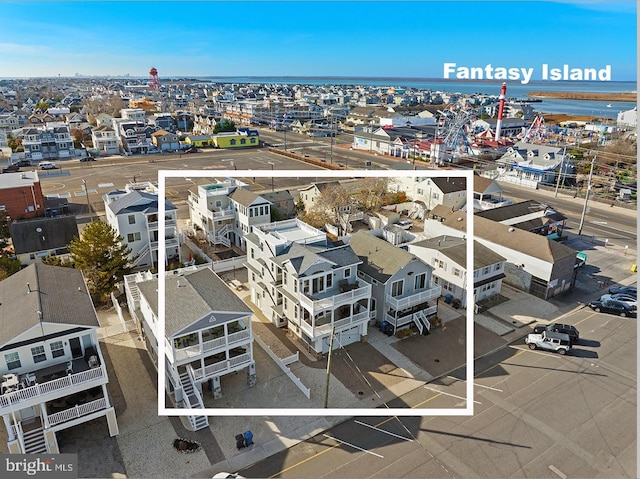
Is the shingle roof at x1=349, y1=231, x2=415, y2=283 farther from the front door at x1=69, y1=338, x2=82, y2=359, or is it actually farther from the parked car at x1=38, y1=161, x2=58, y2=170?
the parked car at x1=38, y1=161, x2=58, y2=170

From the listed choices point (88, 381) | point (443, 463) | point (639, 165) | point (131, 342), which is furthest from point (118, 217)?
point (639, 165)

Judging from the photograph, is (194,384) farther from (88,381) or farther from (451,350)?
(451,350)

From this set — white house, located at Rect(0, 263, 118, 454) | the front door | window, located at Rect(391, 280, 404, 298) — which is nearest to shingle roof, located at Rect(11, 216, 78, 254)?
white house, located at Rect(0, 263, 118, 454)

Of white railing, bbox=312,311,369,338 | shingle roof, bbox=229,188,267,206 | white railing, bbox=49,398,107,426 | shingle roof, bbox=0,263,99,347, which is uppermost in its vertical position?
shingle roof, bbox=229,188,267,206

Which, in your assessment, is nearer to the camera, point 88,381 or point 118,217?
point 88,381

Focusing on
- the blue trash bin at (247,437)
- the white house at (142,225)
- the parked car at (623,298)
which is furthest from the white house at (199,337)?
the parked car at (623,298)
